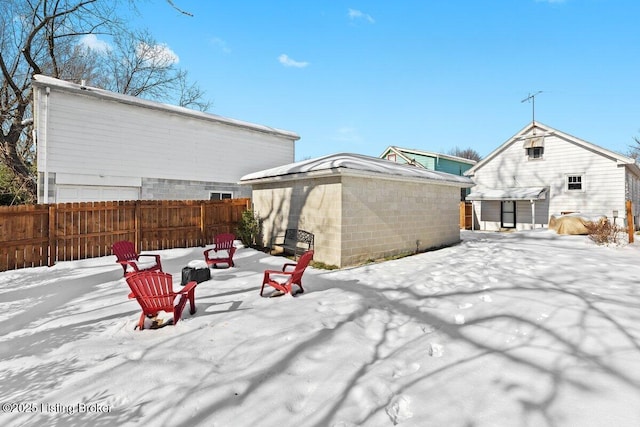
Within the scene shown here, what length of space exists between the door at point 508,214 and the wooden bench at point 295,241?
1694cm

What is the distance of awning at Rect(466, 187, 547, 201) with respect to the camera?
59.1 ft

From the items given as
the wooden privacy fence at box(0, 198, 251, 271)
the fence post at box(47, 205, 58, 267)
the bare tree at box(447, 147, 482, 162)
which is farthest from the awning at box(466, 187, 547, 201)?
the bare tree at box(447, 147, 482, 162)

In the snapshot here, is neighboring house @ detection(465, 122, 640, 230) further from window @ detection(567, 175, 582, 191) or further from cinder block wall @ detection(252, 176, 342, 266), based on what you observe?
cinder block wall @ detection(252, 176, 342, 266)

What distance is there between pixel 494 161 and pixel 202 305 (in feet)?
73.2

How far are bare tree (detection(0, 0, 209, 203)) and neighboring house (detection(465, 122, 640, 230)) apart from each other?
76.1ft

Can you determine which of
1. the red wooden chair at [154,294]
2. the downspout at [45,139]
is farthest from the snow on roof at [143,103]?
the red wooden chair at [154,294]

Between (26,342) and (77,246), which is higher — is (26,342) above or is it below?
below

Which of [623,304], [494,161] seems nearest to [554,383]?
[623,304]

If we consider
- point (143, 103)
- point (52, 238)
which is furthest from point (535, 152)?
point (52, 238)

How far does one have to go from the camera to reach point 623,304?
466 cm

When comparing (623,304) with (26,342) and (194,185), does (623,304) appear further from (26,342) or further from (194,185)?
(194,185)

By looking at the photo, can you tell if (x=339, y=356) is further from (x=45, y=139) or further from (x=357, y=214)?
(x=45, y=139)

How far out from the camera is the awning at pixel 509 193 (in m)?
18.0

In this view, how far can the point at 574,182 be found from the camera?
58.2ft
